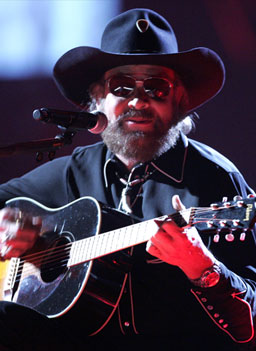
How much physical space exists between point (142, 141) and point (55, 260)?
742 millimetres

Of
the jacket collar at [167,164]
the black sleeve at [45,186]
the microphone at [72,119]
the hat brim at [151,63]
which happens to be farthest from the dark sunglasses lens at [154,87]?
the microphone at [72,119]

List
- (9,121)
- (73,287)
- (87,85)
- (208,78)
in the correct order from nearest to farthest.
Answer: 1. (73,287)
2. (208,78)
3. (87,85)
4. (9,121)

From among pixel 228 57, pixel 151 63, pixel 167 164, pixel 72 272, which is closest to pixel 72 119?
pixel 72 272

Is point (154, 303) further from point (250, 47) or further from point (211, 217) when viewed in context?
point (250, 47)

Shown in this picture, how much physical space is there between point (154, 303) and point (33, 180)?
107 cm

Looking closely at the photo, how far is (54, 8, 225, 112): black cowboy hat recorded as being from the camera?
282 centimetres

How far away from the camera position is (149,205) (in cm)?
260

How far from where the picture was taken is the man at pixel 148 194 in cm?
214

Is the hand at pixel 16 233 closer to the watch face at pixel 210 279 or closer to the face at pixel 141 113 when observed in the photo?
the face at pixel 141 113

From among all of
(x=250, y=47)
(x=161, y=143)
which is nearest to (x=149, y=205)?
(x=161, y=143)

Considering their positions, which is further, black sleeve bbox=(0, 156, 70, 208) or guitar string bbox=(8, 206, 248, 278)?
black sleeve bbox=(0, 156, 70, 208)

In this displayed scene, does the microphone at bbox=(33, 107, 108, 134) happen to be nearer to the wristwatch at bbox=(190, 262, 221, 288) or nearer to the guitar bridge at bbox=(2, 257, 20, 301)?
the wristwatch at bbox=(190, 262, 221, 288)

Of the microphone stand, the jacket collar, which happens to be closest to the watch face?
the jacket collar

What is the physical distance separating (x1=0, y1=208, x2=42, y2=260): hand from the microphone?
2.79ft
